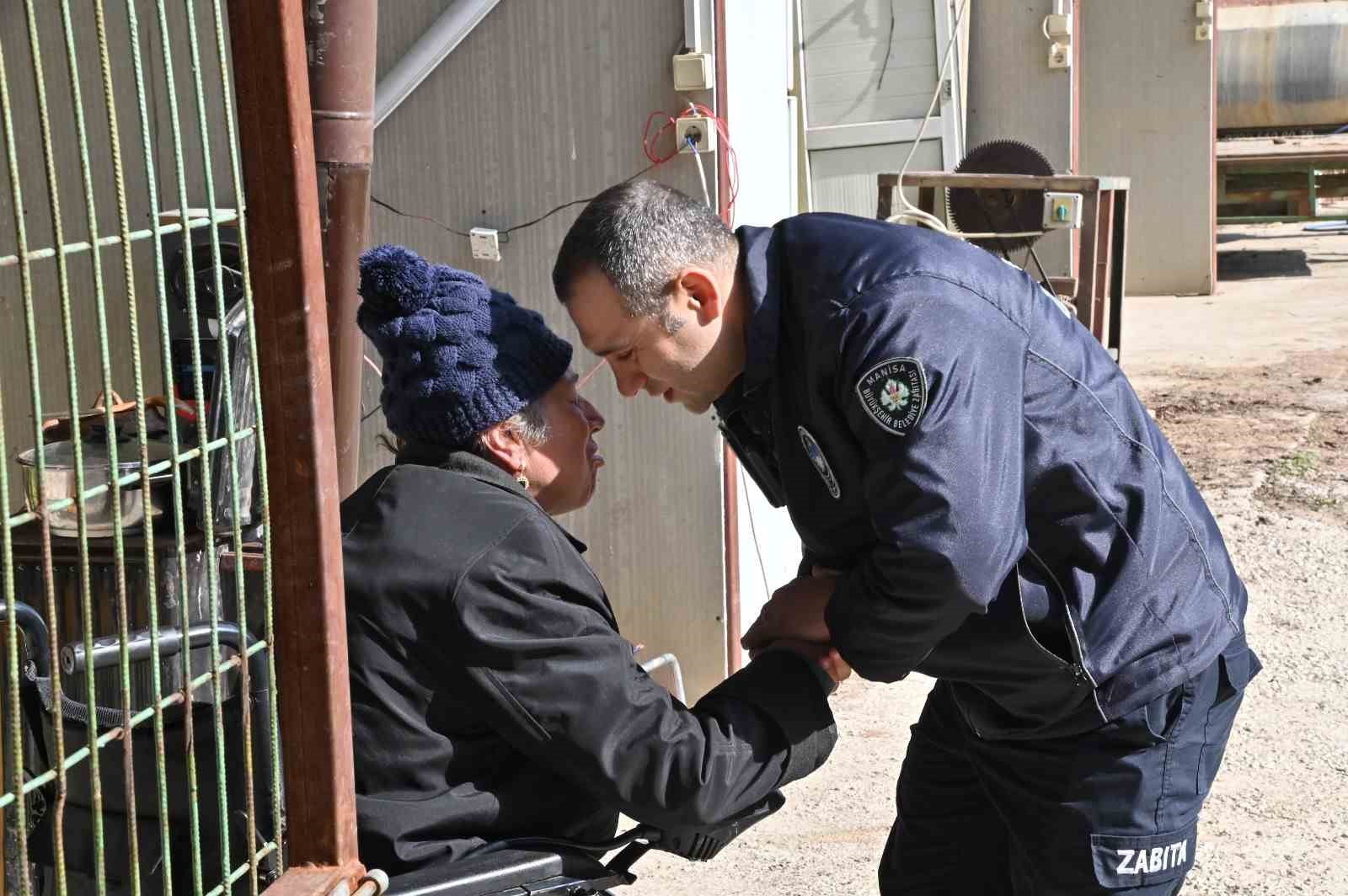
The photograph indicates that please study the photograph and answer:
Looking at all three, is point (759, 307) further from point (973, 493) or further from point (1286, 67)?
point (1286, 67)

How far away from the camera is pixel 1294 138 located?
13797mm

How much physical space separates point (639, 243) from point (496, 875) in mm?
901

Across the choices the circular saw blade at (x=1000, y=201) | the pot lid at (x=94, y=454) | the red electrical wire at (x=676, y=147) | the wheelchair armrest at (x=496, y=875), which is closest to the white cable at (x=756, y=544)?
the red electrical wire at (x=676, y=147)

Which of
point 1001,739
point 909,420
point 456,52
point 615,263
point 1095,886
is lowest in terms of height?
point 1095,886

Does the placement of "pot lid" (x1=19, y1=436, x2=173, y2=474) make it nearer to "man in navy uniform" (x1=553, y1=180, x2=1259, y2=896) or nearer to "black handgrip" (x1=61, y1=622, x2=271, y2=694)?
"black handgrip" (x1=61, y1=622, x2=271, y2=694)

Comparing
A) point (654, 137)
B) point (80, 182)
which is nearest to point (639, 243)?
point (654, 137)

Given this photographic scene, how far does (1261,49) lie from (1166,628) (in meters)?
14.5

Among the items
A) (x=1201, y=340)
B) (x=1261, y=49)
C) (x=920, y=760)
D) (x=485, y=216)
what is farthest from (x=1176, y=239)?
(x=920, y=760)

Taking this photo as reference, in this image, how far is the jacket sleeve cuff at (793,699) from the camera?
2.13m

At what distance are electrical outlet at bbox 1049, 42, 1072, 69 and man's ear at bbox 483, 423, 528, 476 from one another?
793 centimetres

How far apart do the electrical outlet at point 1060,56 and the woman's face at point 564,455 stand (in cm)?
777

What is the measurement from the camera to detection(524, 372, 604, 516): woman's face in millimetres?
2262

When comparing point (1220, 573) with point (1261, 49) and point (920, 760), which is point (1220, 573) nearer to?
point (920, 760)

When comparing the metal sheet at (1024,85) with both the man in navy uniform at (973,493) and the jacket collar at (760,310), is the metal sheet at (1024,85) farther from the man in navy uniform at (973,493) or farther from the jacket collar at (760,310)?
the jacket collar at (760,310)
